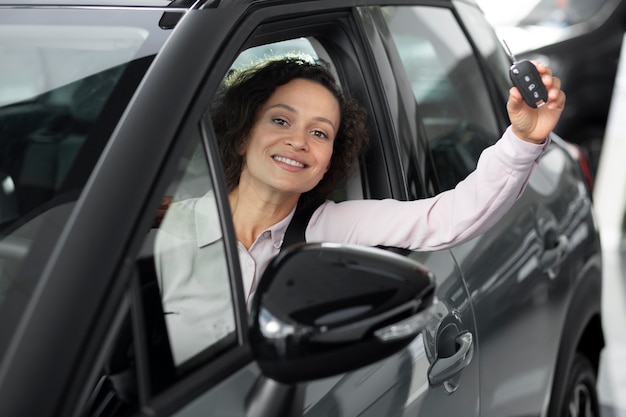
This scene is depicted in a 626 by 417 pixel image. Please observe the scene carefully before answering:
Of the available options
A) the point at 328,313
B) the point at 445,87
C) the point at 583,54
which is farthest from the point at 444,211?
the point at 583,54

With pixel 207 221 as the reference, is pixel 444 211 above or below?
below

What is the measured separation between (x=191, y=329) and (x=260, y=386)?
0.43 feet

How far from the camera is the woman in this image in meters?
2.05

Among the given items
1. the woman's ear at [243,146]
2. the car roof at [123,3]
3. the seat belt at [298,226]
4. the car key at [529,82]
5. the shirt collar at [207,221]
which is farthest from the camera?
the woman's ear at [243,146]

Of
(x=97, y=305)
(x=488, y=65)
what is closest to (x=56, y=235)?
(x=97, y=305)

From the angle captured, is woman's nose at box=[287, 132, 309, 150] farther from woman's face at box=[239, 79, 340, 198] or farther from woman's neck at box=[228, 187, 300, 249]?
woman's neck at box=[228, 187, 300, 249]

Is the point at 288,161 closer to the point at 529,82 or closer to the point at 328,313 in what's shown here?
the point at 529,82

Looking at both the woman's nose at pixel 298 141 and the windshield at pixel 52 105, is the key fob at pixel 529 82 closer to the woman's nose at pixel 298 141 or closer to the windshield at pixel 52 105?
the woman's nose at pixel 298 141

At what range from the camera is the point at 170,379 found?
1402mm

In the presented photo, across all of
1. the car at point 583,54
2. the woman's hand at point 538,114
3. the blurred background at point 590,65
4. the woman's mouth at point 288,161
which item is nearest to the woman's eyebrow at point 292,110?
the woman's mouth at point 288,161

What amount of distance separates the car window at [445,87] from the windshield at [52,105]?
2.87ft

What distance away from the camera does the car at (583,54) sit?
269 inches

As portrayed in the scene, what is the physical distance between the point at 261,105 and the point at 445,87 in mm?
659

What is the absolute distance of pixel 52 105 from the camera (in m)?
1.69
